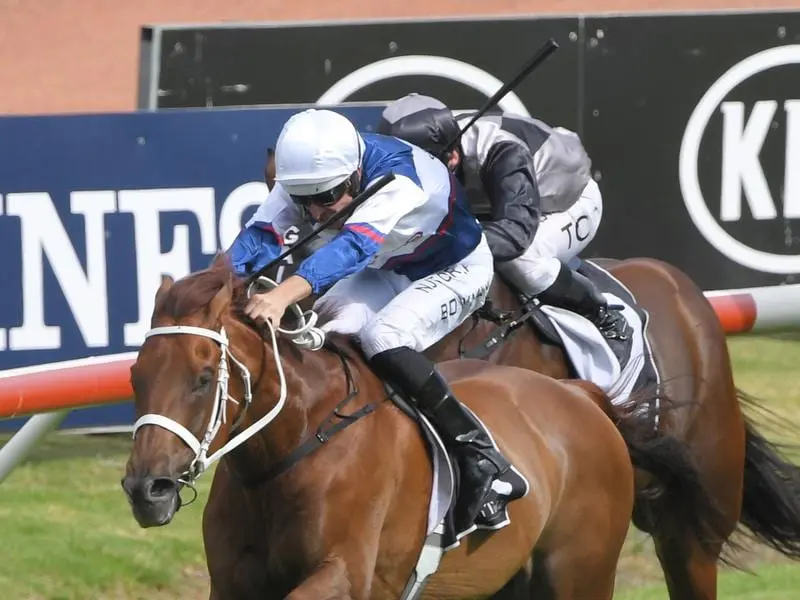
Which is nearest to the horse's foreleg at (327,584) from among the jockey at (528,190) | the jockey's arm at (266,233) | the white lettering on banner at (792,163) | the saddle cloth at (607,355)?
the jockey's arm at (266,233)

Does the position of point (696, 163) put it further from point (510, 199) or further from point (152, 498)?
point (152, 498)

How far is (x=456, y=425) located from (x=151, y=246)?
3.51 m

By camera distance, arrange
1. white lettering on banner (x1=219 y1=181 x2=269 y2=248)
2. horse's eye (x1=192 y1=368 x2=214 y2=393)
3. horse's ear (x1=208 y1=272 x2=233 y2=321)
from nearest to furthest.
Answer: horse's eye (x1=192 y1=368 x2=214 y2=393)
horse's ear (x1=208 y1=272 x2=233 y2=321)
white lettering on banner (x1=219 y1=181 x2=269 y2=248)

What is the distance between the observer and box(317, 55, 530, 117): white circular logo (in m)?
9.04

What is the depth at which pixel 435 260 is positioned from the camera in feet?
16.1

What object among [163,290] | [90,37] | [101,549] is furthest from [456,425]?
[90,37]

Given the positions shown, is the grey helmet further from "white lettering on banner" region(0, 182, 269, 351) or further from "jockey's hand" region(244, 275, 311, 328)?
"white lettering on banner" region(0, 182, 269, 351)

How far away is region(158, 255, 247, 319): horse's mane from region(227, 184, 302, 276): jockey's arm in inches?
16.8

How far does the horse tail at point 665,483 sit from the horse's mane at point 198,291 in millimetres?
1676

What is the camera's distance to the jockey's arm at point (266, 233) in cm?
455

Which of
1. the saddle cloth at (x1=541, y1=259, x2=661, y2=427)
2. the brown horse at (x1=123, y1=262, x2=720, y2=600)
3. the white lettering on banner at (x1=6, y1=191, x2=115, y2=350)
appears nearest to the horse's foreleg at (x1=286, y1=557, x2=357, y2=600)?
the brown horse at (x1=123, y1=262, x2=720, y2=600)

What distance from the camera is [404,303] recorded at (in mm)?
4688

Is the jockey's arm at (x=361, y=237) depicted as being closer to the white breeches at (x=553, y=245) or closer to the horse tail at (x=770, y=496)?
the white breeches at (x=553, y=245)

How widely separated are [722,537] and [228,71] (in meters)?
4.11
